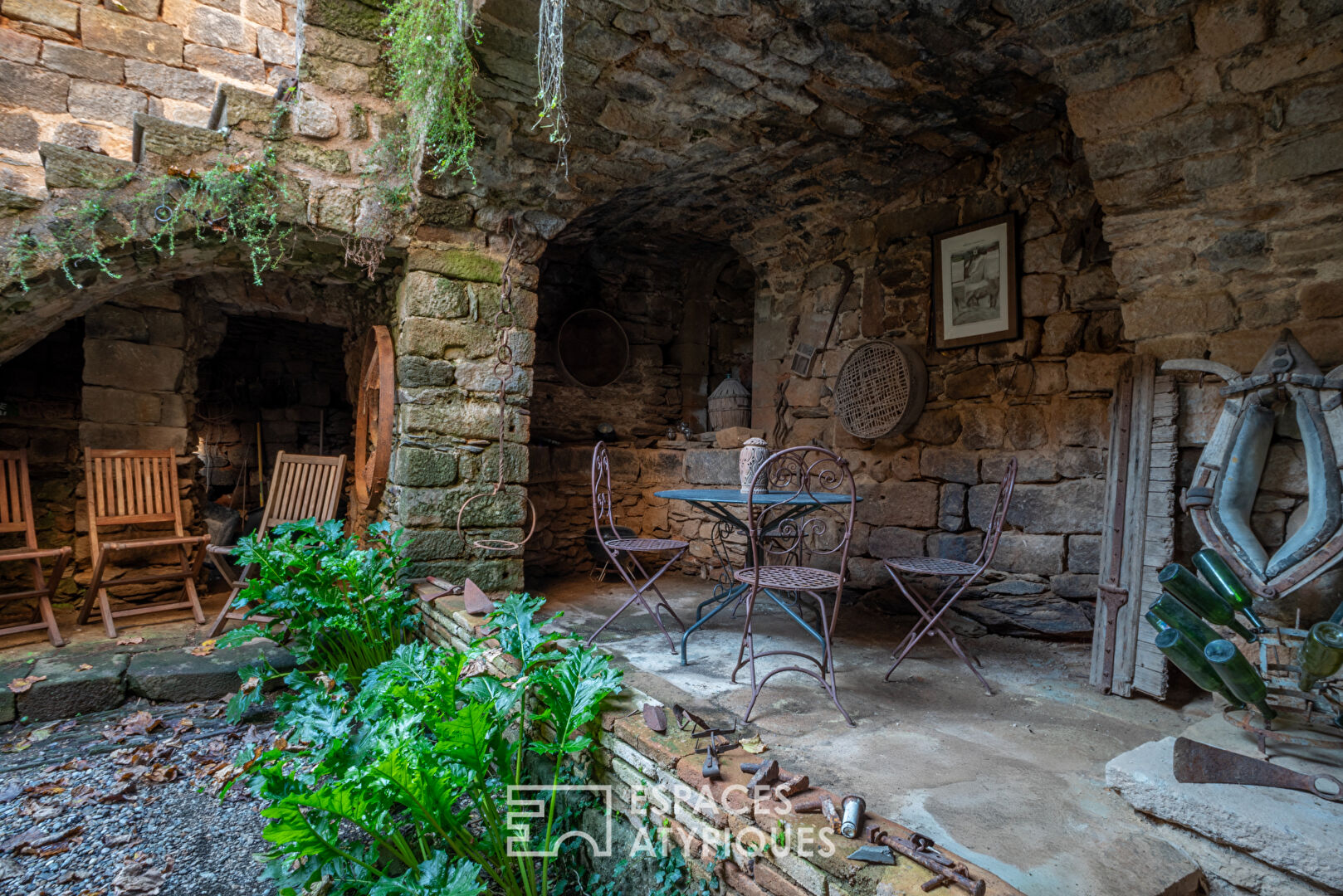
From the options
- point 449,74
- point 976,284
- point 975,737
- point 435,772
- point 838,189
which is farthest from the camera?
point 838,189

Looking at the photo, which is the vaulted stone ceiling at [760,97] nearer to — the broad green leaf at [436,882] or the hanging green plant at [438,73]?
the hanging green plant at [438,73]

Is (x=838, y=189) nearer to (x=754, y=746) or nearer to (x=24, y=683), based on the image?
(x=754, y=746)

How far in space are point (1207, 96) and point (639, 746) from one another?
2.55 meters

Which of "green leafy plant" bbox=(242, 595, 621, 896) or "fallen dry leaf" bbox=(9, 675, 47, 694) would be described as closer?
"green leafy plant" bbox=(242, 595, 621, 896)

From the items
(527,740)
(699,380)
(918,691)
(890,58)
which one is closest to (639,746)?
(527,740)

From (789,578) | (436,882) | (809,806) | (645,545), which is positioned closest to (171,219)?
(645,545)

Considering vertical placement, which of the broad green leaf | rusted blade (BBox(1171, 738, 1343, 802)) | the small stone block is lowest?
the small stone block

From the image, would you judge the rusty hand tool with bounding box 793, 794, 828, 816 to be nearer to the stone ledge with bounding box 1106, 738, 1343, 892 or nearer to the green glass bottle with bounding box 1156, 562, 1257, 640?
the stone ledge with bounding box 1106, 738, 1343, 892

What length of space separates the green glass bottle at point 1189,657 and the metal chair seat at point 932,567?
791 mm

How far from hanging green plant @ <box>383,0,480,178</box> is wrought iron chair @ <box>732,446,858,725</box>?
2034 millimetres

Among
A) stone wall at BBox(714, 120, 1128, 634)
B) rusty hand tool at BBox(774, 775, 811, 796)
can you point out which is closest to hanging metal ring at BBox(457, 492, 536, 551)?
stone wall at BBox(714, 120, 1128, 634)

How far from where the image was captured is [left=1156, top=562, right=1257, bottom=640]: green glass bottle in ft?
5.63

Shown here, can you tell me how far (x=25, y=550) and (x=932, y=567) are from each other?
457 centimetres

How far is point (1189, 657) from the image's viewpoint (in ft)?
5.15
